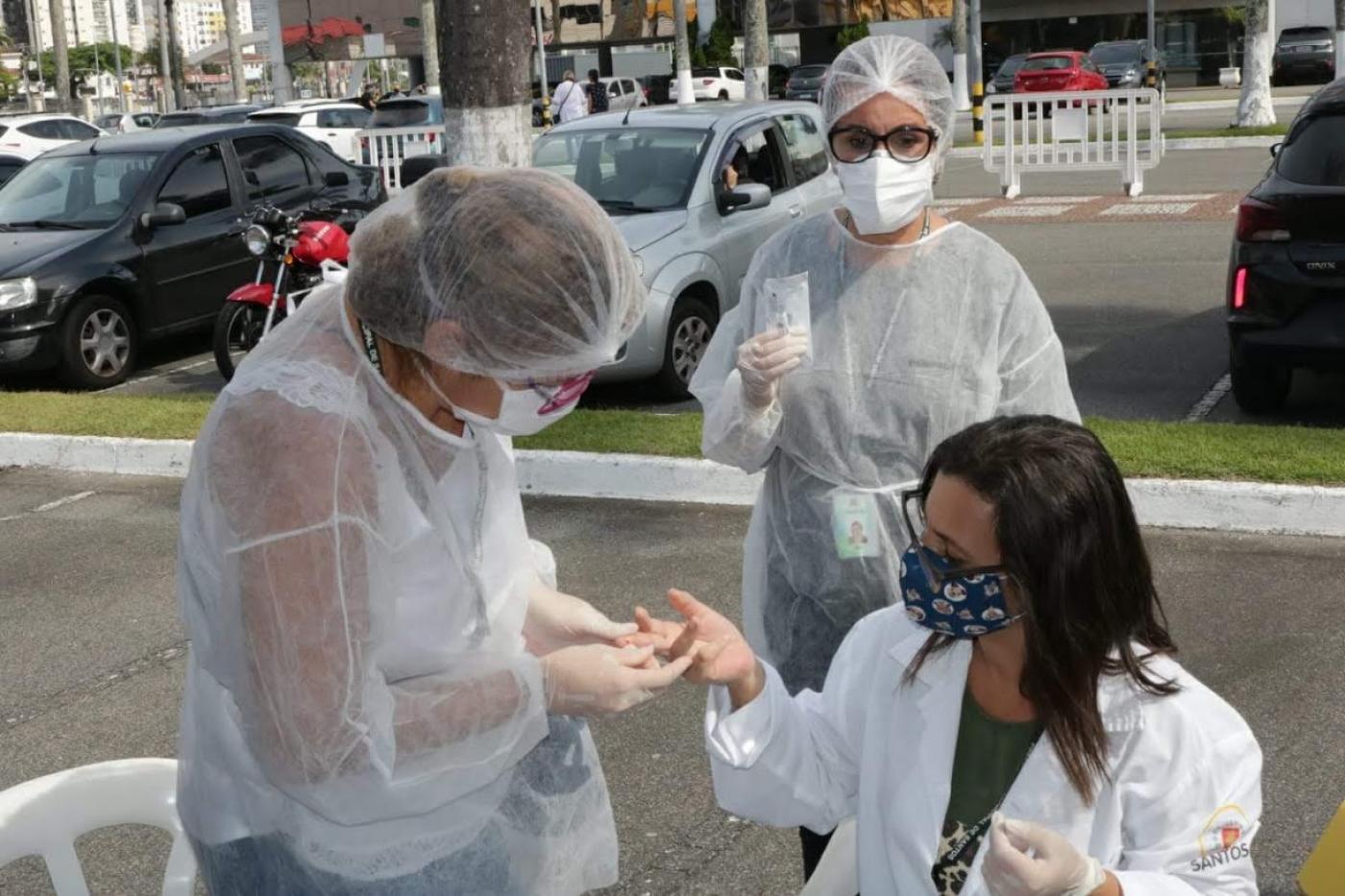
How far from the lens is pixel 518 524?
2.67 metres

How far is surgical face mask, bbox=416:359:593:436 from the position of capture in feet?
7.82

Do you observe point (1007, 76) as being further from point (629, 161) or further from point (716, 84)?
point (629, 161)

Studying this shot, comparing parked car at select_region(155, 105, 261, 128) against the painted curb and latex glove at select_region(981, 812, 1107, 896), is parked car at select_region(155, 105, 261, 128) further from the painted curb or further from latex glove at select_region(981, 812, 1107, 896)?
latex glove at select_region(981, 812, 1107, 896)

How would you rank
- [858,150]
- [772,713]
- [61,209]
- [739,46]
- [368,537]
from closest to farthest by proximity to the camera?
[368,537] → [772,713] → [858,150] → [61,209] → [739,46]

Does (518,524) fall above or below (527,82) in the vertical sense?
below

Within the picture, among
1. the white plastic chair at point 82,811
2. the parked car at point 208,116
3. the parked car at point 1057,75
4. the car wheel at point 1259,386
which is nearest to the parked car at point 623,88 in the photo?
the parked car at point 1057,75

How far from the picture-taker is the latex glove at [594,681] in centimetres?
240

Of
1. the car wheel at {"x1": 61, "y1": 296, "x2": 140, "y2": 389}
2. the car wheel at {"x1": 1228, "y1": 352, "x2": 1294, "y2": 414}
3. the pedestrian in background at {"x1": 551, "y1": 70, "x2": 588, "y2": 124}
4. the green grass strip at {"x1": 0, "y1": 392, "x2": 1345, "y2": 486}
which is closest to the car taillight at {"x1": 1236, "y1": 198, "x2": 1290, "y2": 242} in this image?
the car wheel at {"x1": 1228, "y1": 352, "x2": 1294, "y2": 414}

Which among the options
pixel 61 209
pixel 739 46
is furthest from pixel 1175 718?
pixel 739 46

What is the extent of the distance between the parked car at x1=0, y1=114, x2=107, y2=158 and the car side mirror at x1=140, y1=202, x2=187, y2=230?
55.1 feet

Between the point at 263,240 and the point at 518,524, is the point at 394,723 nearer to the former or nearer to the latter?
the point at 518,524

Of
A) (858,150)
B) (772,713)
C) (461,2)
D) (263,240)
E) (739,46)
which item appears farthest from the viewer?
(739,46)

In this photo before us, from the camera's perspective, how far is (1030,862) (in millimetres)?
2090

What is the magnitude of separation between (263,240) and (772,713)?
8.84 metres
